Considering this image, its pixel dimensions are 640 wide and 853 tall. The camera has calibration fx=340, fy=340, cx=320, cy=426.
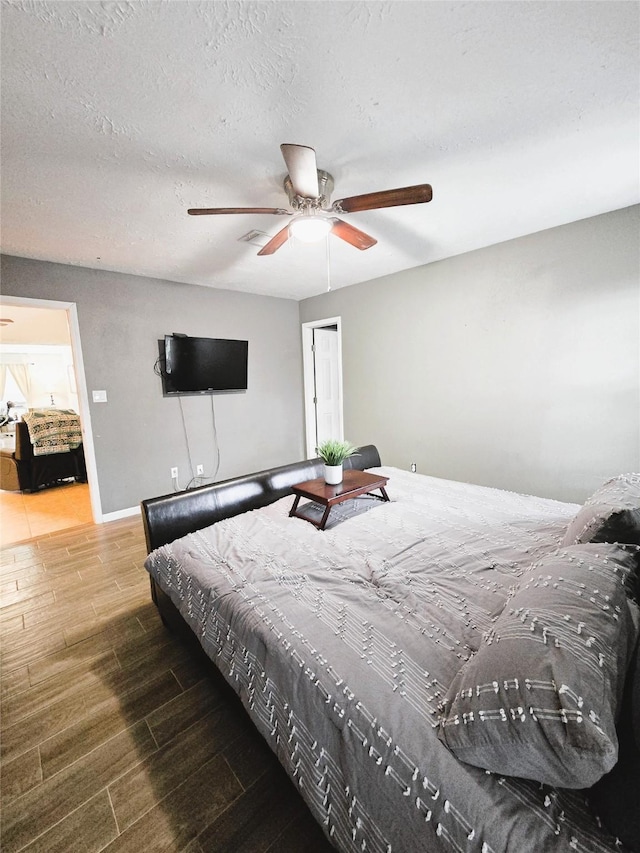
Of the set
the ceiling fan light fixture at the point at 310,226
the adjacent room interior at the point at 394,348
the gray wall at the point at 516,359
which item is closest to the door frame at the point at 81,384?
the adjacent room interior at the point at 394,348

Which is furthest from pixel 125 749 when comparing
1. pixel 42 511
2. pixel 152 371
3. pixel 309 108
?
pixel 42 511

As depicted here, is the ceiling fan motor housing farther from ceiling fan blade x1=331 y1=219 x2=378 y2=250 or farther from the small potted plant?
the small potted plant

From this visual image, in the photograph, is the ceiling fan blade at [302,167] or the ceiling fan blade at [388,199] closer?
the ceiling fan blade at [302,167]

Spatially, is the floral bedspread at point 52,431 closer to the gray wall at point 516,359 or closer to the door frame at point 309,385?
the door frame at point 309,385

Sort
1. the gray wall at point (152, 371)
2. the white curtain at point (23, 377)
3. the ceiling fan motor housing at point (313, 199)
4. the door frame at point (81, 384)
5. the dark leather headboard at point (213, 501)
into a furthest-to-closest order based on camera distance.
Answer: the white curtain at point (23, 377)
the gray wall at point (152, 371)
the door frame at point (81, 384)
the dark leather headboard at point (213, 501)
the ceiling fan motor housing at point (313, 199)

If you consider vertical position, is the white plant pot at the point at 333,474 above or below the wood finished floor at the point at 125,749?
above

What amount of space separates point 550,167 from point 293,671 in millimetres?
2785

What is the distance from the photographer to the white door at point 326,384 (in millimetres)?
5047

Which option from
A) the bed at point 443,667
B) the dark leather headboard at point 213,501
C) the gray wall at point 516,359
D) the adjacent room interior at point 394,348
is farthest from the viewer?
the gray wall at point 516,359

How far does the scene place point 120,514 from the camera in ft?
11.8

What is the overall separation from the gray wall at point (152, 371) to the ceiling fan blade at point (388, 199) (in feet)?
8.80

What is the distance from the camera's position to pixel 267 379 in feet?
15.4

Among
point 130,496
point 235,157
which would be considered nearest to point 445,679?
point 235,157

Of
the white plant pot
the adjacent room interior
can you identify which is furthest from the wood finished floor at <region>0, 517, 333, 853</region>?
the white plant pot
